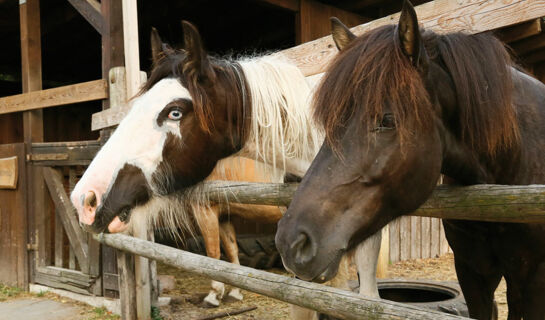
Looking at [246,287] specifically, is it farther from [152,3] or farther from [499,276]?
[152,3]

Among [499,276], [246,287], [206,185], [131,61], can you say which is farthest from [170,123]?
[131,61]

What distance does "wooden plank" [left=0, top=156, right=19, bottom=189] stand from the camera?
5065mm

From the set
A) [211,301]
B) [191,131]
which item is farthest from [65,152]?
[191,131]

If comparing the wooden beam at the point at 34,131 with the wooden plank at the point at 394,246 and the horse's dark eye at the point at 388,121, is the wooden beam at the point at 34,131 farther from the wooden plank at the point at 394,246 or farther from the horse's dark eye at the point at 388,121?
the horse's dark eye at the point at 388,121

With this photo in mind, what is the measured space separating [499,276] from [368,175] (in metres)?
1.04

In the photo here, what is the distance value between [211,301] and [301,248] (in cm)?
334

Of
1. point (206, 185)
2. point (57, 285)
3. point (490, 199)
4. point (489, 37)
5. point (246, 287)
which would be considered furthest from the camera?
point (57, 285)

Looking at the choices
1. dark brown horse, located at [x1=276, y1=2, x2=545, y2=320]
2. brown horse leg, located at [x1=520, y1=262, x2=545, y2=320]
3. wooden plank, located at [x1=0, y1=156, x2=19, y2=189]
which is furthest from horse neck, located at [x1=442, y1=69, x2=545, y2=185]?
wooden plank, located at [x1=0, y1=156, x2=19, y2=189]

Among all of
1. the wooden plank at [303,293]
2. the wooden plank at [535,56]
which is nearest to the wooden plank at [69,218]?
the wooden plank at [303,293]

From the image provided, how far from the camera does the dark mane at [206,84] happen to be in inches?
77.7

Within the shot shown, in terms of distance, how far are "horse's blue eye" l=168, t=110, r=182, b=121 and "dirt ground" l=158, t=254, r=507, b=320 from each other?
252cm

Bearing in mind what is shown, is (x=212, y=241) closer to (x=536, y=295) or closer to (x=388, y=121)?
(x=536, y=295)

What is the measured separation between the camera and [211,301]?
418 cm

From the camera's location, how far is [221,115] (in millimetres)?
2057
